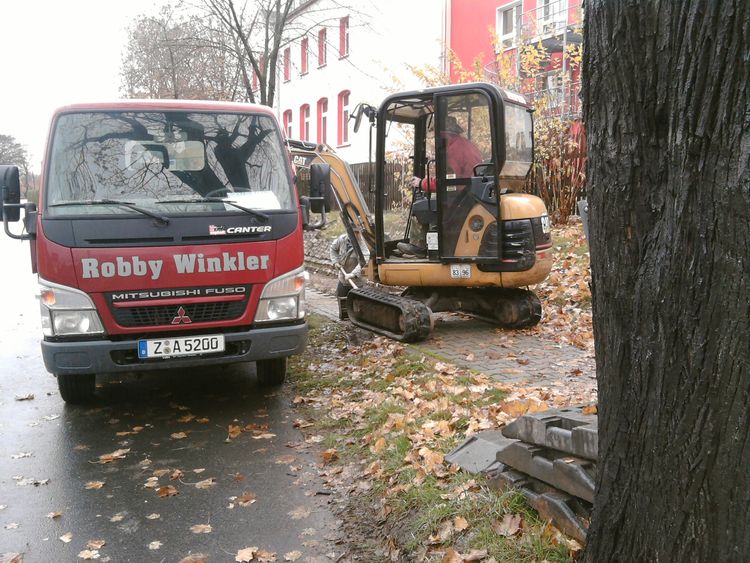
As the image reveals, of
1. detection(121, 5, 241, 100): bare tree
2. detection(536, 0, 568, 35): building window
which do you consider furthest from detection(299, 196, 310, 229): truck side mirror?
detection(536, 0, 568, 35): building window

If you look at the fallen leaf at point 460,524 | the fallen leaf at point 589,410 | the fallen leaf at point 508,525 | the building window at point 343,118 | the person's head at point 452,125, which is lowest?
the fallen leaf at point 460,524

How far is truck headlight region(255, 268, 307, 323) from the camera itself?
5887mm

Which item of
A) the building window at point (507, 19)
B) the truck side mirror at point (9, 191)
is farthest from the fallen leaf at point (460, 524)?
the building window at point (507, 19)

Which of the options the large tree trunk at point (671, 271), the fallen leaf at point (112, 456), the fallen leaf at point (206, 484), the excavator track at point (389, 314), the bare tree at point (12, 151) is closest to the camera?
the large tree trunk at point (671, 271)

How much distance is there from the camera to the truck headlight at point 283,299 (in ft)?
19.3

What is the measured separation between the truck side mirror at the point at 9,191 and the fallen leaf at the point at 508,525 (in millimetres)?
4668

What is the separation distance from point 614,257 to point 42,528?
134 inches

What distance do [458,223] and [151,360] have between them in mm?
3822

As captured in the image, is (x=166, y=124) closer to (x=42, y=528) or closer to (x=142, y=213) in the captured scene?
(x=142, y=213)

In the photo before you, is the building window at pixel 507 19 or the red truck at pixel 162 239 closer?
the red truck at pixel 162 239

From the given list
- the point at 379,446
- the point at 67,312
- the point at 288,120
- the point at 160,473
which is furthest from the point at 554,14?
the point at 288,120

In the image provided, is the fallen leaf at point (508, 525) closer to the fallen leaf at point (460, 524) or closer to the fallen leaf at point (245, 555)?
the fallen leaf at point (460, 524)

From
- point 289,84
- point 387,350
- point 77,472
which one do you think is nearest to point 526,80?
point 387,350

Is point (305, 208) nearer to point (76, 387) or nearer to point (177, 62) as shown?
point (76, 387)
